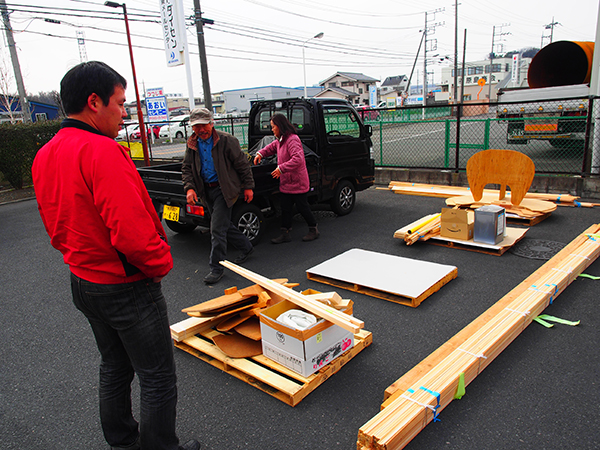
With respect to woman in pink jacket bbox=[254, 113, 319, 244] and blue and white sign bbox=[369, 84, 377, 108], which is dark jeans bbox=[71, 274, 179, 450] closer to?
woman in pink jacket bbox=[254, 113, 319, 244]

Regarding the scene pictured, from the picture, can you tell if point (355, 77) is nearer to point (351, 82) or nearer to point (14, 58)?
point (351, 82)

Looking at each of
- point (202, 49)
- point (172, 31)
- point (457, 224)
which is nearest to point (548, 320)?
point (457, 224)

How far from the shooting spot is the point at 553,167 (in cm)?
935

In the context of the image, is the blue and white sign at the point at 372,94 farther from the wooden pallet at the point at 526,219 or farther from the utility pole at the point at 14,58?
the wooden pallet at the point at 526,219

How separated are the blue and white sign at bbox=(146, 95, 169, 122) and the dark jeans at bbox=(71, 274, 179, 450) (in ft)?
55.2

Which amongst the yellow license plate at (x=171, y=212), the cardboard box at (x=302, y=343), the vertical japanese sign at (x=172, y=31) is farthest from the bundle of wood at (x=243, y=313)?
the vertical japanese sign at (x=172, y=31)

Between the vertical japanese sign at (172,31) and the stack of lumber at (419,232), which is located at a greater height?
the vertical japanese sign at (172,31)

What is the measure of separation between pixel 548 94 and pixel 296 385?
10871mm

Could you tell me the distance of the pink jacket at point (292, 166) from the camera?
5.61m

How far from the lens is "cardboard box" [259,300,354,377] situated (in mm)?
2705

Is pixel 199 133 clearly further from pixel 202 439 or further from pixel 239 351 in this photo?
pixel 202 439

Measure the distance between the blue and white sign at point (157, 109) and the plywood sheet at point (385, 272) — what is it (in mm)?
14784

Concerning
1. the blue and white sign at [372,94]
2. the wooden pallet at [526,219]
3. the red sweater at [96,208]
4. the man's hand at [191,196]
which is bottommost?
the wooden pallet at [526,219]

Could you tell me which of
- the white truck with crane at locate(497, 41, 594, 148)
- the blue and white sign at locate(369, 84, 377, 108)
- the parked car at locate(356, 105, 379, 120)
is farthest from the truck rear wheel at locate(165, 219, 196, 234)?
the blue and white sign at locate(369, 84, 377, 108)
